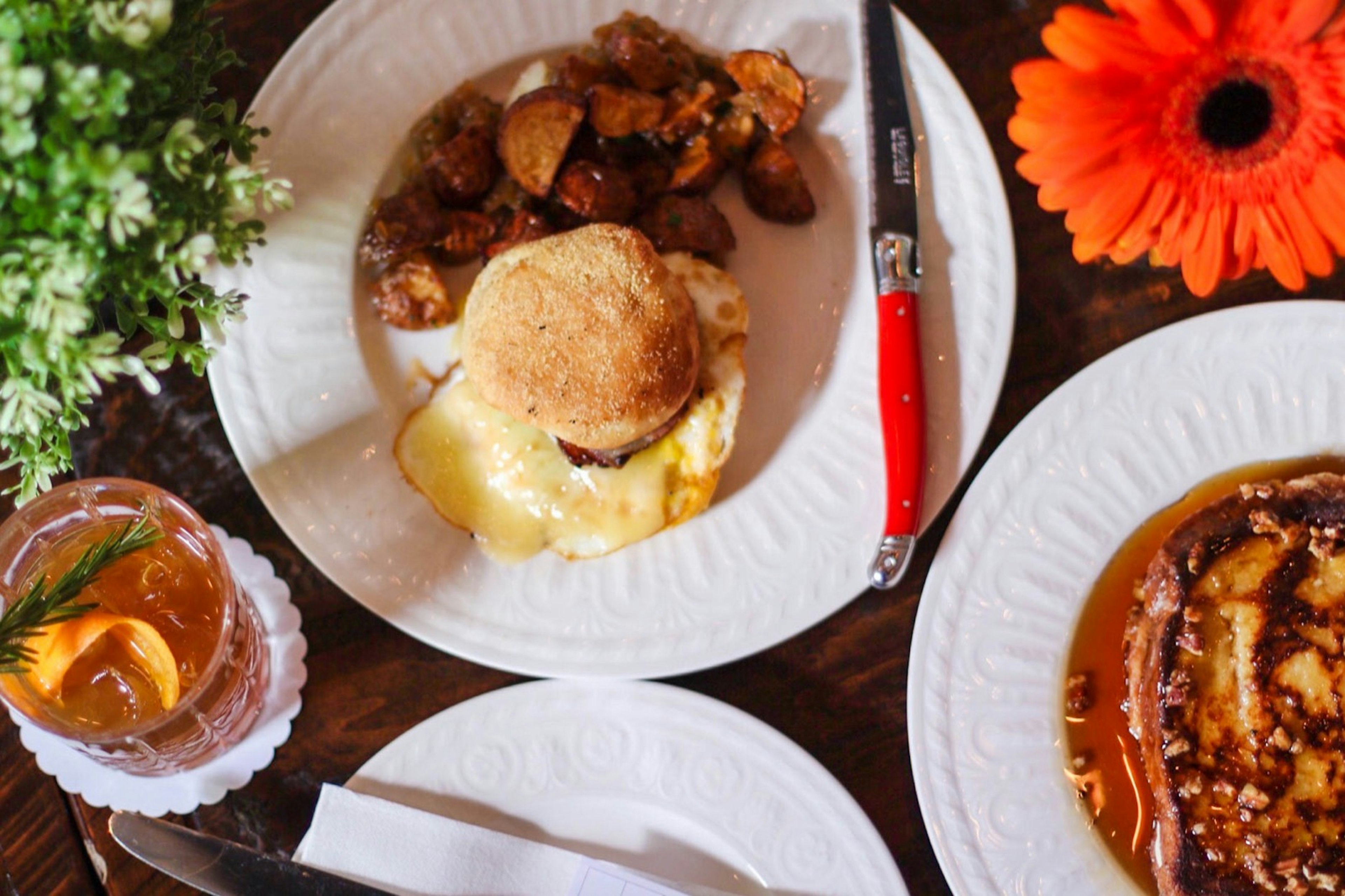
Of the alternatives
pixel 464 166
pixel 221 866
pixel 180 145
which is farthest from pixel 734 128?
pixel 221 866

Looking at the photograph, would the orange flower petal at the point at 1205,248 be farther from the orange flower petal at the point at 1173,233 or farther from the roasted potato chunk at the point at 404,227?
the roasted potato chunk at the point at 404,227

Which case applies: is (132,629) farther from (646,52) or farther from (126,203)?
(646,52)

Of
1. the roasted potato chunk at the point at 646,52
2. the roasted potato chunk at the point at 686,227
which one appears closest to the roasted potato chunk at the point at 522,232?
the roasted potato chunk at the point at 686,227

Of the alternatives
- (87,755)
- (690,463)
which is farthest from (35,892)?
(690,463)

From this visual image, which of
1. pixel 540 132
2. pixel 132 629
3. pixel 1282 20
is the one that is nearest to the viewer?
pixel 1282 20

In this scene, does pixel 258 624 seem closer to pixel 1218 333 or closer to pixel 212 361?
pixel 212 361

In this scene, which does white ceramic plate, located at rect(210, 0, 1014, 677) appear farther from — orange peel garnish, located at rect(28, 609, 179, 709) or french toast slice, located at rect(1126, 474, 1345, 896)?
french toast slice, located at rect(1126, 474, 1345, 896)
